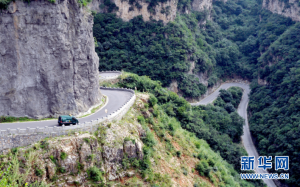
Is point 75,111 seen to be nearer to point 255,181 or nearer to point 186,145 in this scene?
point 186,145

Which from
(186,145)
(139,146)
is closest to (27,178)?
(139,146)

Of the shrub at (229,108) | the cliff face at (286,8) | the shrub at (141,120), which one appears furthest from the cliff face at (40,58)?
the cliff face at (286,8)

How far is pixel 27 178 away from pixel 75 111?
8131mm

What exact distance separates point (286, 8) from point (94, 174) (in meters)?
88.6

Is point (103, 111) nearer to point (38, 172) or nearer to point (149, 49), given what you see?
point (38, 172)

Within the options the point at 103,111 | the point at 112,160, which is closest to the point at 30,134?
the point at 112,160

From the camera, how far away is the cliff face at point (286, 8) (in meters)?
90.0

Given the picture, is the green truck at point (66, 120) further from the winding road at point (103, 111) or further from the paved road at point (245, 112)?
the paved road at point (245, 112)

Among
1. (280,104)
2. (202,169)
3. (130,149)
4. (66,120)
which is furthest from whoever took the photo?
(280,104)

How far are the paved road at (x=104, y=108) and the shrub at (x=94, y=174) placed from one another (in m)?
4.80

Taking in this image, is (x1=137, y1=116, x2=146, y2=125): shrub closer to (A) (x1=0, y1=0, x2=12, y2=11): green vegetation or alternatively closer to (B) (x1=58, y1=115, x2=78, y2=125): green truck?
(B) (x1=58, y1=115, x2=78, y2=125): green truck

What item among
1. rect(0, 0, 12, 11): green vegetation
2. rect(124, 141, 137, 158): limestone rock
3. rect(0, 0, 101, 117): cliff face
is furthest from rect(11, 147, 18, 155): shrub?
rect(0, 0, 12, 11): green vegetation

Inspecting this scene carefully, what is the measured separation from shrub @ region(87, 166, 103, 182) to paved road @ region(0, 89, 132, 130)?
4801 millimetres

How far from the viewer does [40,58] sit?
26.1 metres
